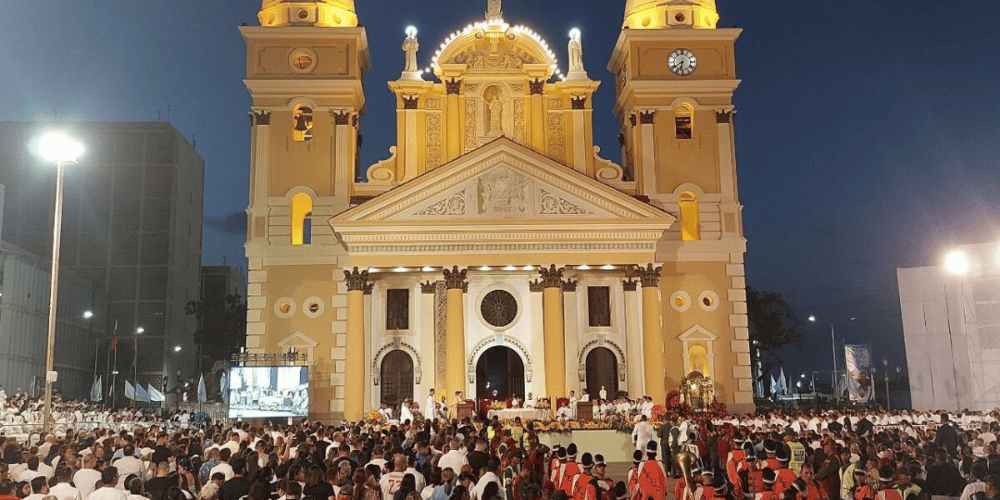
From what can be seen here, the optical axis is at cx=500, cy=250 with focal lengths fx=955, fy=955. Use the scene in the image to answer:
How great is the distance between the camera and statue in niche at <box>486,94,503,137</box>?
143ft

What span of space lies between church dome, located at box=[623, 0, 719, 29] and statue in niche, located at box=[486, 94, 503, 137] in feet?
25.3

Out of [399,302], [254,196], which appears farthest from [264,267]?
[399,302]

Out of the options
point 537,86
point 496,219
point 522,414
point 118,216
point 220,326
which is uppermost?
point 118,216

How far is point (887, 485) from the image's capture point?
13.8 metres

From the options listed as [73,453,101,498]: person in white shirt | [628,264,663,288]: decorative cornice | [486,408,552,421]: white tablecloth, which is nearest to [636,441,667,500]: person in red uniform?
[73,453,101,498]: person in white shirt

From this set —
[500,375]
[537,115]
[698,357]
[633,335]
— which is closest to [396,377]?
[500,375]

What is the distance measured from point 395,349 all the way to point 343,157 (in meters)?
8.91

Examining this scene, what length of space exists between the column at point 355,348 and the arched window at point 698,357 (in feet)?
46.2

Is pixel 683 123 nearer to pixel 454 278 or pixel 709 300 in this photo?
pixel 709 300

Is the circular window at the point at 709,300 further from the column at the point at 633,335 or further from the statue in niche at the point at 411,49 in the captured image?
the statue in niche at the point at 411,49

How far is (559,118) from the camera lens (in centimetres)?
4438

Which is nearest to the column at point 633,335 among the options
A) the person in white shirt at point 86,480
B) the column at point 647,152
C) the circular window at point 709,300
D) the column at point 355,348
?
the circular window at point 709,300

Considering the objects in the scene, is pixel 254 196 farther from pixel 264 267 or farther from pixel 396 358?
pixel 396 358

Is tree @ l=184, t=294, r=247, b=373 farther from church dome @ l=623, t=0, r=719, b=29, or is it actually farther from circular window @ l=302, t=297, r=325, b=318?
church dome @ l=623, t=0, r=719, b=29
